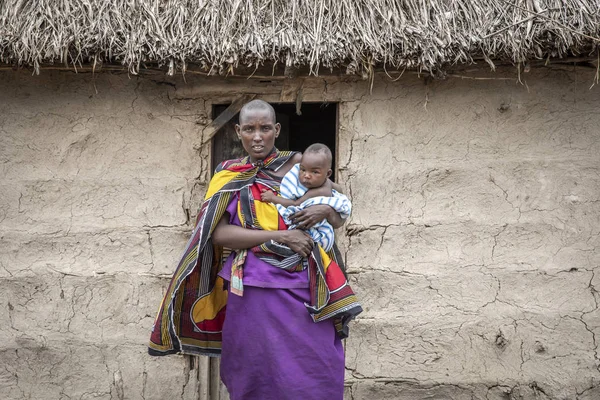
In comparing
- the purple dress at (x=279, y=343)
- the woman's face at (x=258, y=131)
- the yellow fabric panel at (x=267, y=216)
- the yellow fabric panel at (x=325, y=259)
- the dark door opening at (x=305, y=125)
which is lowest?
the purple dress at (x=279, y=343)

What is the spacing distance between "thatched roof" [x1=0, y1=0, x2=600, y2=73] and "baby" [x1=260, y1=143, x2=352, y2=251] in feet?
3.04

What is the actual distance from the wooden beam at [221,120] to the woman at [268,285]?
1.01 m

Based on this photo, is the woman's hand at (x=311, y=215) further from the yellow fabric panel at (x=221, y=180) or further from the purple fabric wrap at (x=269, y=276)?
the yellow fabric panel at (x=221, y=180)

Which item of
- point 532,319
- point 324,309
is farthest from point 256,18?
point 532,319

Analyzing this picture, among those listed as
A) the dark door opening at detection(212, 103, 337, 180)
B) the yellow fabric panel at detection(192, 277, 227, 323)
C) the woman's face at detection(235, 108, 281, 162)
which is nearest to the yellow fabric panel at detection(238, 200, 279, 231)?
the woman's face at detection(235, 108, 281, 162)

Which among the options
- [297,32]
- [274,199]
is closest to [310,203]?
[274,199]

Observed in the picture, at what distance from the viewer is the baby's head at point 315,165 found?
301cm

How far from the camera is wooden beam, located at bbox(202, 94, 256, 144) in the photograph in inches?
165

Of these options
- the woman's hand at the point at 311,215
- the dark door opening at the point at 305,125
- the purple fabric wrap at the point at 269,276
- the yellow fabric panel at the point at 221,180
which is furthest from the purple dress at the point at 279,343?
the dark door opening at the point at 305,125

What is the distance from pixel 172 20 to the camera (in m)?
3.96

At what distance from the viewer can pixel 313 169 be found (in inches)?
120

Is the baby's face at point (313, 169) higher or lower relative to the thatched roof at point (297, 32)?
lower

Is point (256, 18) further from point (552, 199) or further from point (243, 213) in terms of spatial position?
point (552, 199)

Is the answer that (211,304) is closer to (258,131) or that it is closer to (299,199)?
(299,199)
